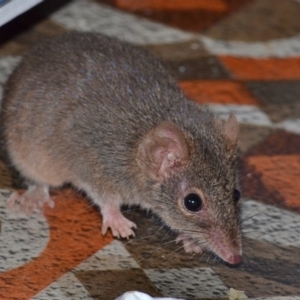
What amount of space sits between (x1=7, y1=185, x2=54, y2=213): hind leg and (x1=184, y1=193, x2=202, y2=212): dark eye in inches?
41.1

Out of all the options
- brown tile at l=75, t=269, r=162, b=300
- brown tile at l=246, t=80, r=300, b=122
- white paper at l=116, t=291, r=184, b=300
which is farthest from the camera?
brown tile at l=246, t=80, r=300, b=122

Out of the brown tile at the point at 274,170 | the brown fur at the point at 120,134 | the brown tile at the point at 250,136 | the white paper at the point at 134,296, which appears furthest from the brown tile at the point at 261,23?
the white paper at the point at 134,296

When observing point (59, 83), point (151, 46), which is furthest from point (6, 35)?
point (59, 83)

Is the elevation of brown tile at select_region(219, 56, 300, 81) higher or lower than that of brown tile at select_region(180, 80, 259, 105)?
lower

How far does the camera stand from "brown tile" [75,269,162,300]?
503cm

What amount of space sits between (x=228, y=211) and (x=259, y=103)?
199cm

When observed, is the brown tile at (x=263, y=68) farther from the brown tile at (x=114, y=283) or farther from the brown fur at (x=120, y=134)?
the brown tile at (x=114, y=283)

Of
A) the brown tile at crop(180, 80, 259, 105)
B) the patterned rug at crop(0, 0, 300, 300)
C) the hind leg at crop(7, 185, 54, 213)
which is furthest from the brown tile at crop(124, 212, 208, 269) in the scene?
the brown tile at crop(180, 80, 259, 105)

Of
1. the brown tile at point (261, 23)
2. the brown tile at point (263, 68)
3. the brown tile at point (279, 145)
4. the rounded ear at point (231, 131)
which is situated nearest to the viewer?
the rounded ear at point (231, 131)

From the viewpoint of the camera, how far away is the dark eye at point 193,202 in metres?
5.07

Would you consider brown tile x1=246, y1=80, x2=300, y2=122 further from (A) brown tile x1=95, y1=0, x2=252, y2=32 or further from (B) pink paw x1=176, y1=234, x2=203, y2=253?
(B) pink paw x1=176, y1=234, x2=203, y2=253

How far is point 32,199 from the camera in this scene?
5.76 meters

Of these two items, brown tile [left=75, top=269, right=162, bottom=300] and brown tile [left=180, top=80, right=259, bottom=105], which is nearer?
brown tile [left=75, top=269, right=162, bottom=300]

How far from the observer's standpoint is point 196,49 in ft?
24.6
